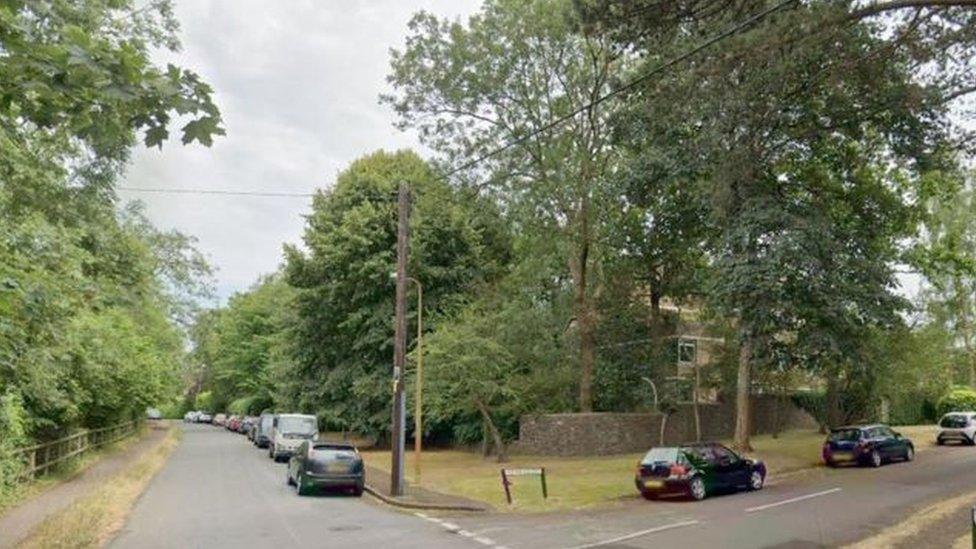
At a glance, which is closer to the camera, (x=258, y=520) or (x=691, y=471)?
(x=258, y=520)

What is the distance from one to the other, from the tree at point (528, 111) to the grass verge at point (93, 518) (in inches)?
716

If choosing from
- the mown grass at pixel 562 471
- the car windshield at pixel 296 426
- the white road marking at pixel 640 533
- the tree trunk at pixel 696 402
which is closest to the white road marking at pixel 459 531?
the white road marking at pixel 640 533

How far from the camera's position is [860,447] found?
26.2 metres

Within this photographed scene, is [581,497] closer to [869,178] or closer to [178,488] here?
[178,488]

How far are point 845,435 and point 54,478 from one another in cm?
2470

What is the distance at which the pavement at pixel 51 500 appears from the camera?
46.2 ft

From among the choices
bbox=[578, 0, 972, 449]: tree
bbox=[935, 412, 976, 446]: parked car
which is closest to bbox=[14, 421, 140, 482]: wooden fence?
bbox=[578, 0, 972, 449]: tree

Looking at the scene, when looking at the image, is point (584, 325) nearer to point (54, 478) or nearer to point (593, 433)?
point (593, 433)

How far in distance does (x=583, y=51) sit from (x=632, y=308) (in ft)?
37.9

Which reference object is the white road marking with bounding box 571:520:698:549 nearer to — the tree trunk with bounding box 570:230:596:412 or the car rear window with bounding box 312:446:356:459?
the car rear window with bounding box 312:446:356:459

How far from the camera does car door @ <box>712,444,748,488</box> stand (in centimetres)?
2002

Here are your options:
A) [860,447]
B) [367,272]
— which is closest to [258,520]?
[860,447]

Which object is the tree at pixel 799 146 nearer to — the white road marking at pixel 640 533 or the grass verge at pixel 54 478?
the white road marking at pixel 640 533

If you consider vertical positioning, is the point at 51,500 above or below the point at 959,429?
below
